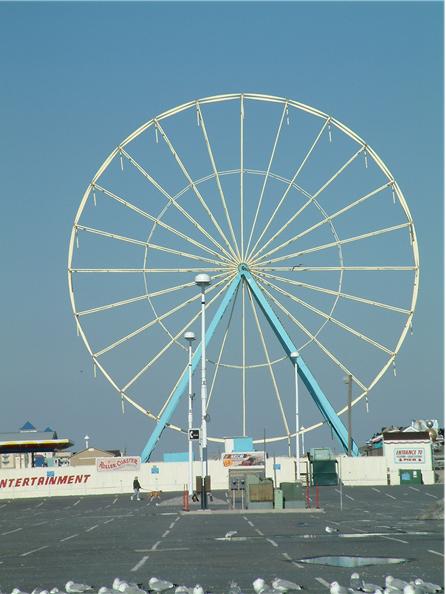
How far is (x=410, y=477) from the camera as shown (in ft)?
276

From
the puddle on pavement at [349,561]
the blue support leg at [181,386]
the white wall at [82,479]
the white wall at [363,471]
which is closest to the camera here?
the puddle on pavement at [349,561]

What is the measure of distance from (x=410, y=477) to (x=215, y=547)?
6169 cm

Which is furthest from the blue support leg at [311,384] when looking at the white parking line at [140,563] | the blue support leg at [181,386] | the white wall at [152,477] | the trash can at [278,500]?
the white parking line at [140,563]

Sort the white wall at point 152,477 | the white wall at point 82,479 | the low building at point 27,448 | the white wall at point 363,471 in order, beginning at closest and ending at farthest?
the white wall at point 363,471
the white wall at point 152,477
the white wall at point 82,479
the low building at point 27,448

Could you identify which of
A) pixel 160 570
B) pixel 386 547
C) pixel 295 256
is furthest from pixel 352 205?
pixel 160 570

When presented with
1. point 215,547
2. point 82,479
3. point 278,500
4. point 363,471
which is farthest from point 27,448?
point 215,547

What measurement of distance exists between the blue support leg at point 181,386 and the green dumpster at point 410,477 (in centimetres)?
1913

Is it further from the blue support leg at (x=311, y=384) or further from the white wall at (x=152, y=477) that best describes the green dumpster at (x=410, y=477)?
the blue support leg at (x=311, y=384)

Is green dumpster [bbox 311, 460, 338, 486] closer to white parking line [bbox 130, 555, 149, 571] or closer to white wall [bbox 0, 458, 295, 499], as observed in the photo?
white wall [bbox 0, 458, 295, 499]

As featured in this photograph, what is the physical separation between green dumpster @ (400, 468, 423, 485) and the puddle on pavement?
64.4 m

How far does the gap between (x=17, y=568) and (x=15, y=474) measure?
215 feet

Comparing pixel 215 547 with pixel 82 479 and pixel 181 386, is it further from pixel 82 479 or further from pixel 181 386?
pixel 82 479

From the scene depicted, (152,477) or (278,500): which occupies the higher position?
(152,477)

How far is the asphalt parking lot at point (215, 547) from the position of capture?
690 inches
